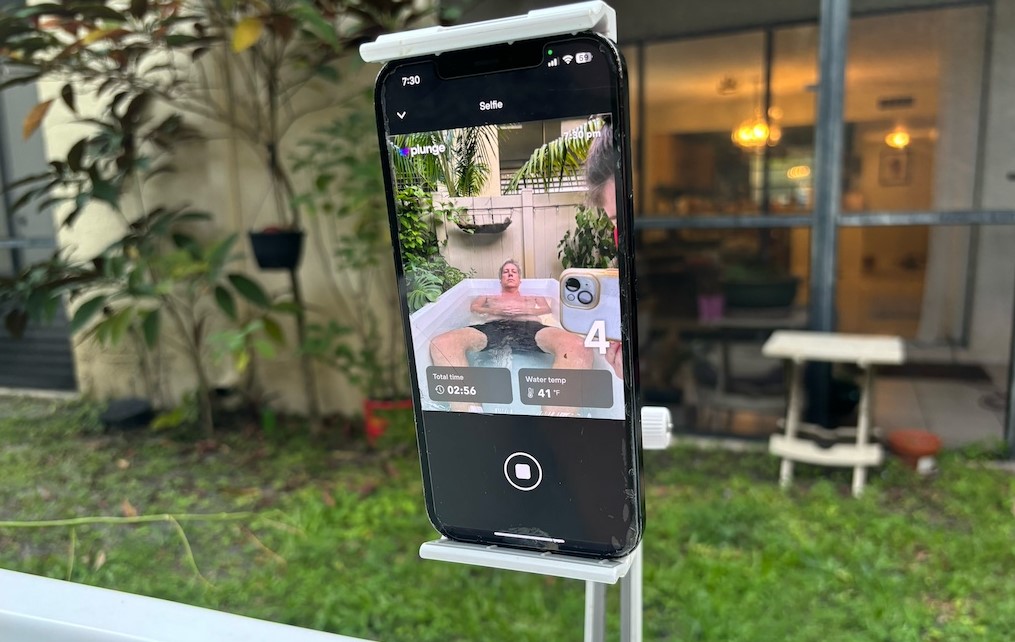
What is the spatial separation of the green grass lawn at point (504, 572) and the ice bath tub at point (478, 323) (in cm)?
138

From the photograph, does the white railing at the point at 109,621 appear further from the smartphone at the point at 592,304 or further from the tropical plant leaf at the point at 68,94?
the tropical plant leaf at the point at 68,94

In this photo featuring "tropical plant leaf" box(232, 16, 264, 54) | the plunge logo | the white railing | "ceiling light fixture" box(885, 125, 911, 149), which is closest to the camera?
the plunge logo

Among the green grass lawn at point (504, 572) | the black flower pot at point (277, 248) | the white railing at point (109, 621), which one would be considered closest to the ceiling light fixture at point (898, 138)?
the green grass lawn at point (504, 572)

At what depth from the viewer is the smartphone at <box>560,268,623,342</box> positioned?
2.54 feet

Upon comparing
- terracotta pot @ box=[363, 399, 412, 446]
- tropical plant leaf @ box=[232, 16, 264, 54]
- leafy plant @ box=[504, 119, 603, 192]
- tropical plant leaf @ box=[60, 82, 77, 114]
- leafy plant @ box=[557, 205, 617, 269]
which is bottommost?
terracotta pot @ box=[363, 399, 412, 446]

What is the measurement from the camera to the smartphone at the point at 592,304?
0.77m

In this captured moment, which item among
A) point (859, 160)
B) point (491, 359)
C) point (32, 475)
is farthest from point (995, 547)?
point (32, 475)

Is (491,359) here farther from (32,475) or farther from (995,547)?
(32,475)

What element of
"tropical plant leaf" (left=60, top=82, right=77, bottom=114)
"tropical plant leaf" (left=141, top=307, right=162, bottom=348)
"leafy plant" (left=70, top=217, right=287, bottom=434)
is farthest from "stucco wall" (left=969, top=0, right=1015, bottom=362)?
"tropical plant leaf" (left=60, top=82, right=77, bottom=114)

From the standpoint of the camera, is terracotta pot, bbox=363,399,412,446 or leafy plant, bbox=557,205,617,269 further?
terracotta pot, bbox=363,399,412,446

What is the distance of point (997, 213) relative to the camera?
304 cm

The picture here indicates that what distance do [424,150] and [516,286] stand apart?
18cm

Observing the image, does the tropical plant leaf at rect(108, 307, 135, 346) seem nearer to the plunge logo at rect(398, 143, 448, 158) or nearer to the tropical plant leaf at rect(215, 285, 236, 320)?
the tropical plant leaf at rect(215, 285, 236, 320)

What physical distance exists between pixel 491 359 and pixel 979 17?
3318 mm
